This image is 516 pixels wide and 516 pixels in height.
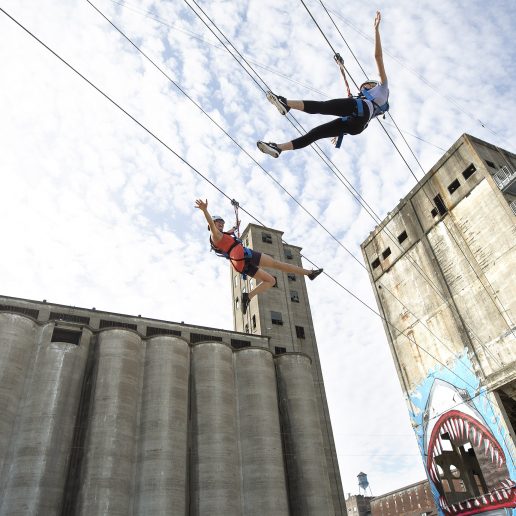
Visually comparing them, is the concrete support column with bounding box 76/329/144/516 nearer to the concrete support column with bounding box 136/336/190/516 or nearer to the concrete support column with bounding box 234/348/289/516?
the concrete support column with bounding box 136/336/190/516

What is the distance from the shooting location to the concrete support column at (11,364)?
2417 cm

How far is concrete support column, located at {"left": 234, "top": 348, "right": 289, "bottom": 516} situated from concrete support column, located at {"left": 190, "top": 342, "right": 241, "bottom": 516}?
635 mm

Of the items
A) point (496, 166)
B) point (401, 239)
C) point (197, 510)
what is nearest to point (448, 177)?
point (496, 166)

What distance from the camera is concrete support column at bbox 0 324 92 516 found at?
23016 mm

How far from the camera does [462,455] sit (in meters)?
31.8

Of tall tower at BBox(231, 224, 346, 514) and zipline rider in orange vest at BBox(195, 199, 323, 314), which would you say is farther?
tall tower at BBox(231, 224, 346, 514)

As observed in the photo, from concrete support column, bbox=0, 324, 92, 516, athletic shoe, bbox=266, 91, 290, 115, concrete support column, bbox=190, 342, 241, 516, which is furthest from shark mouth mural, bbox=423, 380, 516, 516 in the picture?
athletic shoe, bbox=266, 91, 290, 115

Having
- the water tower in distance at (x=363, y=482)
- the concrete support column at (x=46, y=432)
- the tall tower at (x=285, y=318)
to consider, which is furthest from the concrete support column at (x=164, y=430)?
the water tower in distance at (x=363, y=482)

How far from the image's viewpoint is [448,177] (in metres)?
35.6

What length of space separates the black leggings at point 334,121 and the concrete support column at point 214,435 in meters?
23.1

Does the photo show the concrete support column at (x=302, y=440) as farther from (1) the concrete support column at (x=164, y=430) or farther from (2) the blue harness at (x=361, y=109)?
(2) the blue harness at (x=361, y=109)

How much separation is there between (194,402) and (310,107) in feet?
81.6

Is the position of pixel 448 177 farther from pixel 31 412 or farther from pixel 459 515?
pixel 31 412

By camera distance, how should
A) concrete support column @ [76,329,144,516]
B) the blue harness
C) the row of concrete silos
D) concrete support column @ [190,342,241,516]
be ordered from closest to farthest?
the blue harness
concrete support column @ [76,329,144,516]
the row of concrete silos
concrete support column @ [190,342,241,516]
